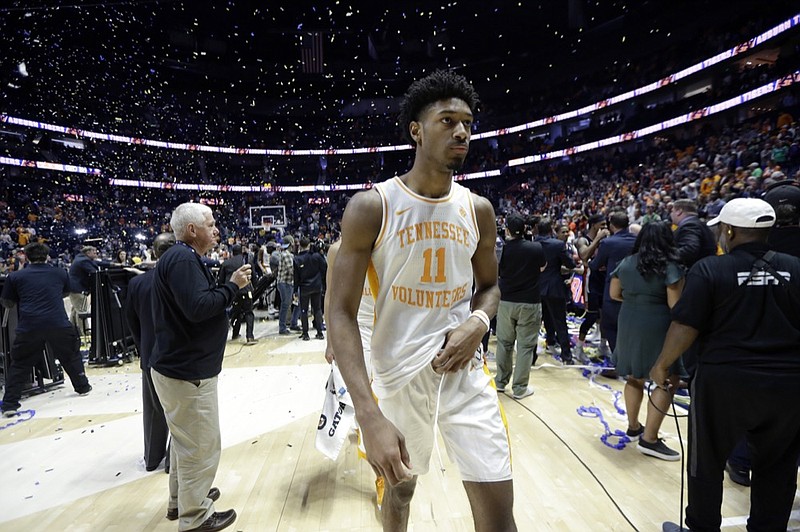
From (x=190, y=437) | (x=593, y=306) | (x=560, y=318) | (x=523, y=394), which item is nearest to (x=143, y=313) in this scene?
(x=190, y=437)

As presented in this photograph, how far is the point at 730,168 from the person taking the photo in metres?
13.1

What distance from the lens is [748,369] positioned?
1949mm

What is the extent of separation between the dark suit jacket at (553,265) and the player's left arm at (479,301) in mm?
4115

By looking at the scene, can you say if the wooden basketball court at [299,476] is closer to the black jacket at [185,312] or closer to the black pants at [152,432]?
the black pants at [152,432]

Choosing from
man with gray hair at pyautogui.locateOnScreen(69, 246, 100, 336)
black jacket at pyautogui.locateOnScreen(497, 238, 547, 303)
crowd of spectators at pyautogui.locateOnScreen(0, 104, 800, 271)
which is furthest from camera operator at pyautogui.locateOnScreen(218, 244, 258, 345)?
black jacket at pyautogui.locateOnScreen(497, 238, 547, 303)

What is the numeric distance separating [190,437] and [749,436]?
297 centimetres

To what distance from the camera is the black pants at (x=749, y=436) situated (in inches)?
75.0

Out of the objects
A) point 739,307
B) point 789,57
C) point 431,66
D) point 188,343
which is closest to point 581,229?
point 789,57

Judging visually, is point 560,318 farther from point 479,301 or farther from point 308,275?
point 479,301

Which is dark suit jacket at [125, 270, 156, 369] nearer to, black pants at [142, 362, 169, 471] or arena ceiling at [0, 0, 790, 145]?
black pants at [142, 362, 169, 471]

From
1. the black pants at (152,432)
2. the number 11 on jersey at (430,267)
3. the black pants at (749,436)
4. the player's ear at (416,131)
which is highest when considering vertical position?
the player's ear at (416,131)

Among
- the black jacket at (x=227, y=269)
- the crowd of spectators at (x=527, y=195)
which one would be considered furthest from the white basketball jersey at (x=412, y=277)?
the crowd of spectators at (x=527, y=195)

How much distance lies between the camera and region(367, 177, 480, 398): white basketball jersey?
156cm

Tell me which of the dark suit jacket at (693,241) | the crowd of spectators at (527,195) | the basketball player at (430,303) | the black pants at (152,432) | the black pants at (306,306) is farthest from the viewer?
the crowd of spectators at (527,195)
